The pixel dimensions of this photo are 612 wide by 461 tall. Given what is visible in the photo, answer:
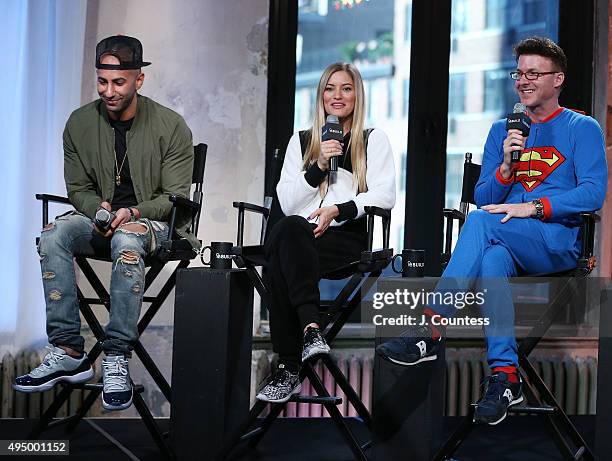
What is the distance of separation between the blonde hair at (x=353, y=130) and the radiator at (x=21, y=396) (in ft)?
4.82

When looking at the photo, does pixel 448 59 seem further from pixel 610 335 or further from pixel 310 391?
pixel 610 335

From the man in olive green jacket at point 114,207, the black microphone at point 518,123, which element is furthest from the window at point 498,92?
the man in olive green jacket at point 114,207

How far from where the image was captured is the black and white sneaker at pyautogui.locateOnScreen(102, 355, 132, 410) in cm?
266

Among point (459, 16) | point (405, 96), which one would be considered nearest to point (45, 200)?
point (405, 96)

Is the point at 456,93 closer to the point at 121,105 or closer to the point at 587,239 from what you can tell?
the point at 587,239

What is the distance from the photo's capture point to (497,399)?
247 centimetres

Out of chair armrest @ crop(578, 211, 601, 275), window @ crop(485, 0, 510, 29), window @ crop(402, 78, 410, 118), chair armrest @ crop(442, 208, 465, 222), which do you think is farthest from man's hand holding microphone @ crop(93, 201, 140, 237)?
window @ crop(485, 0, 510, 29)

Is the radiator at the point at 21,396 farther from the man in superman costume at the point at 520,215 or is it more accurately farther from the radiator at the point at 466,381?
the man in superman costume at the point at 520,215

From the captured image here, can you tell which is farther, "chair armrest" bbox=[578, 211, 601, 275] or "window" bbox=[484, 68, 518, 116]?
"window" bbox=[484, 68, 518, 116]

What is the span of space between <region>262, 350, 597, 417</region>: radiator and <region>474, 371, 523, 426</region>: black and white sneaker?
4.70 ft

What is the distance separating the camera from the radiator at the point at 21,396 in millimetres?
3594

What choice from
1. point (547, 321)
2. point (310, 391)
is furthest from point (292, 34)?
point (547, 321)

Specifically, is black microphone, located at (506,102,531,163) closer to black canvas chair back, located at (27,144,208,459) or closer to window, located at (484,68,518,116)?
black canvas chair back, located at (27,144,208,459)

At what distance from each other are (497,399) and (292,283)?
717mm
